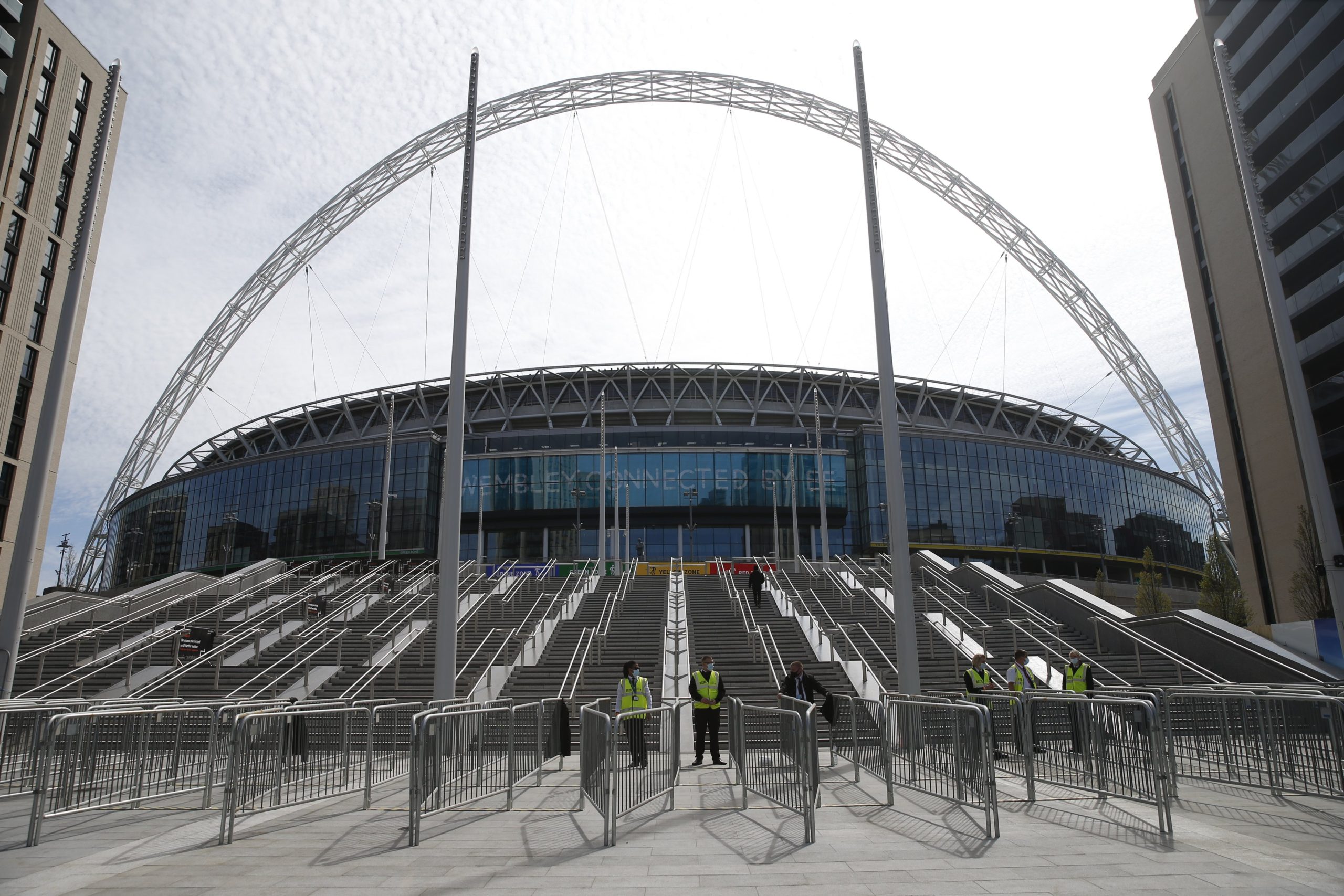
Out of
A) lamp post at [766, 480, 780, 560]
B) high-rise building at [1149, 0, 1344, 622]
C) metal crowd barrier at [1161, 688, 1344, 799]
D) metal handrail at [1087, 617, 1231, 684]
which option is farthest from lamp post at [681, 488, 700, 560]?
metal crowd barrier at [1161, 688, 1344, 799]

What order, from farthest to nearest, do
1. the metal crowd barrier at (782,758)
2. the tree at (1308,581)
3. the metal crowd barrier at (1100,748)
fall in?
the tree at (1308,581), the metal crowd barrier at (1100,748), the metal crowd barrier at (782,758)

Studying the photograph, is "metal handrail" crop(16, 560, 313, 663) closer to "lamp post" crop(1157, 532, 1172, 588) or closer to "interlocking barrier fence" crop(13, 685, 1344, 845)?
"interlocking barrier fence" crop(13, 685, 1344, 845)

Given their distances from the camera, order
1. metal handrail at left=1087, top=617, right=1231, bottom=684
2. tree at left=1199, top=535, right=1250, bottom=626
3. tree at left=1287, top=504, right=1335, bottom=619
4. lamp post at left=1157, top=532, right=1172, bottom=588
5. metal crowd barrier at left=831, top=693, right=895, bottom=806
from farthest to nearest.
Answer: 1. lamp post at left=1157, top=532, right=1172, bottom=588
2. tree at left=1199, top=535, right=1250, bottom=626
3. tree at left=1287, top=504, right=1335, bottom=619
4. metal handrail at left=1087, top=617, right=1231, bottom=684
5. metal crowd barrier at left=831, top=693, right=895, bottom=806

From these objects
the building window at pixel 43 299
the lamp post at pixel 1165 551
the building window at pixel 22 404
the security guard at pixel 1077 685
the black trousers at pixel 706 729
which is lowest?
the black trousers at pixel 706 729

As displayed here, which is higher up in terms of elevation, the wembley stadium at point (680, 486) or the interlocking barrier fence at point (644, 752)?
the wembley stadium at point (680, 486)

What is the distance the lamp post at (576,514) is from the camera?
233 ft

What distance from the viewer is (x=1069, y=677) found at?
1337cm

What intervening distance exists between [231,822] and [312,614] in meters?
18.8

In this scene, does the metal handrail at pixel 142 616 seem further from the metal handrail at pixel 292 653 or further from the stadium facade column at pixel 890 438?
the stadium facade column at pixel 890 438

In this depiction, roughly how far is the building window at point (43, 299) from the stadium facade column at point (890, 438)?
5439cm

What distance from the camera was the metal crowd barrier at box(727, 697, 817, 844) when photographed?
8.15m

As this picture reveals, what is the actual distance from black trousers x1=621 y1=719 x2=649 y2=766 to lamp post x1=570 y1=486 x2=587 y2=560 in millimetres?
60445

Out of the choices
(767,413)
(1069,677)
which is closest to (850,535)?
(767,413)

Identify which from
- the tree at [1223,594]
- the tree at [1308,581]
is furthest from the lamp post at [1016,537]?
the tree at [1308,581]
